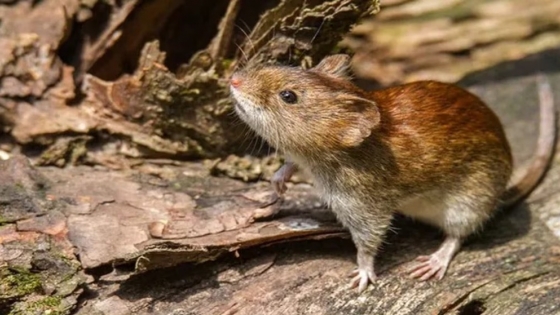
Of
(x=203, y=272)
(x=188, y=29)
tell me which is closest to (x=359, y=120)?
(x=203, y=272)

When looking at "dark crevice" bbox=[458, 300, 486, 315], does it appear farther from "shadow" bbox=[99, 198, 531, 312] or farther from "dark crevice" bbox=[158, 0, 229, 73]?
"dark crevice" bbox=[158, 0, 229, 73]

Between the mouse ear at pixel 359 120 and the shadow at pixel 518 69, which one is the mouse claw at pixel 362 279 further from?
the shadow at pixel 518 69

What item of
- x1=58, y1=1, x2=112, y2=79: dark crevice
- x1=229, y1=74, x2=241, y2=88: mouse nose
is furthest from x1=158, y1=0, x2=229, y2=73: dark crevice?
x1=229, y1=74, x2=241, y2=88: mouse nose

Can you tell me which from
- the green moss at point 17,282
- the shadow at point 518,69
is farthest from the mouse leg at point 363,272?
the shadow at point 518,69

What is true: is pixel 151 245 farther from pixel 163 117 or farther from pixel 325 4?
pixel 325 4

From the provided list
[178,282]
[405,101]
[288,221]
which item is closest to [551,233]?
[405,101]
